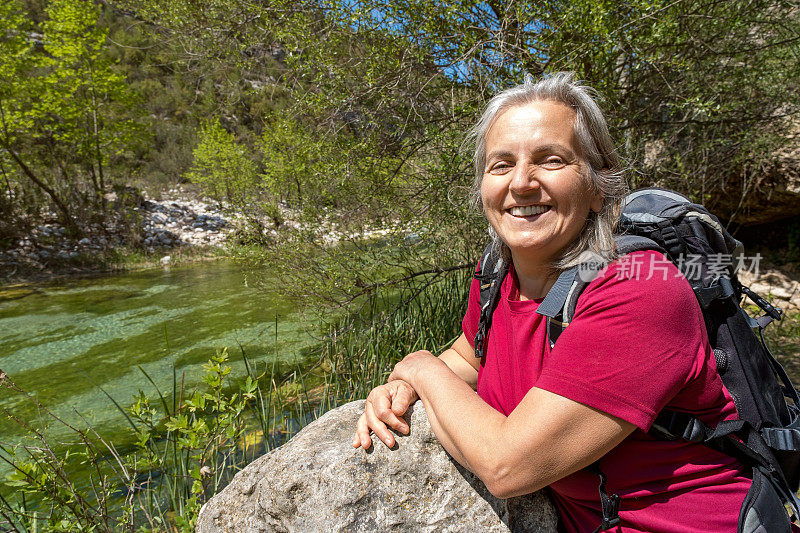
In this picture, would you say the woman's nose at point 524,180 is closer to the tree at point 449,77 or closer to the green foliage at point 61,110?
the tree at point 449,77

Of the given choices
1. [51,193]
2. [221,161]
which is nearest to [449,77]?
[51,193]

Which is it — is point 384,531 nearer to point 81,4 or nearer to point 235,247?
point 235,247

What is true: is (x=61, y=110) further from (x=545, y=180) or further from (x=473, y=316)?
(x=545, y=180)

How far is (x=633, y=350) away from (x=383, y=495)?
29.9 inches

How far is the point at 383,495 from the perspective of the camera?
1.25 m

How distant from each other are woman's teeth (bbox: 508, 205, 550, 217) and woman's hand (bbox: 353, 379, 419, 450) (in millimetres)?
608

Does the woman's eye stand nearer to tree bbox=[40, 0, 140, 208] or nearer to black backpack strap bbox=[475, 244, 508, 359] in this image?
black backpack strap bbox=[475, 244, 508, 359]

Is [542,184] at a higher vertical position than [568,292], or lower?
higher

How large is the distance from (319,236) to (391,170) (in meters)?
0.99

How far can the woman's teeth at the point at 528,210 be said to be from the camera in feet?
4.04

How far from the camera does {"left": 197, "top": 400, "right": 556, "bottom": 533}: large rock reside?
1227 millimetres

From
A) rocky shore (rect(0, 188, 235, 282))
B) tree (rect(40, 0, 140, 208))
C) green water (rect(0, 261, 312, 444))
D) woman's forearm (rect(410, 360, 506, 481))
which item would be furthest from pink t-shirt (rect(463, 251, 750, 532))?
tree (rect(40, 0, 140, 208))

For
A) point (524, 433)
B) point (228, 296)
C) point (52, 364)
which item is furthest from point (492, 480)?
point (228, 296)

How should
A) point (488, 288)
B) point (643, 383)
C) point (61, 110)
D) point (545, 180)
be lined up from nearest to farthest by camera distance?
point (643, 383) < point (545, 180) < point (488, 288) < point (61, 110)
